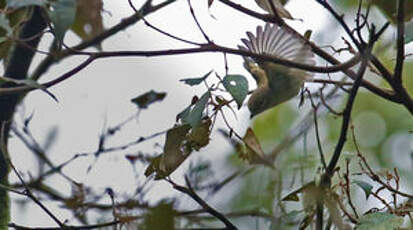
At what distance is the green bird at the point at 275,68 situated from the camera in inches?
23.7

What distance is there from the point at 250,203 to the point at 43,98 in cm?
69

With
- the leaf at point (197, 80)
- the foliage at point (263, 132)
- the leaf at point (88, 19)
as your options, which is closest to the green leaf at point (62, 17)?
the foliage at point (263, 132)

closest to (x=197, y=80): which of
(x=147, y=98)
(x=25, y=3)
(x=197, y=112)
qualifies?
(x=197, y=112)

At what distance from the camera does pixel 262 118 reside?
0.83 meters

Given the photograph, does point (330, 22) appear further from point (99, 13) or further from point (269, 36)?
point (99, 13)

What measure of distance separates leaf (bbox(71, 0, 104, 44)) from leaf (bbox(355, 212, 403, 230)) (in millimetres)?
474

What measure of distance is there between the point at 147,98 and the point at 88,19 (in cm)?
13

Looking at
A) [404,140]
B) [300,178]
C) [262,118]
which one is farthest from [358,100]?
[300,178]

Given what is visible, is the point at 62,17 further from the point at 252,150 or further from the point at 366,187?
the point at 366,187

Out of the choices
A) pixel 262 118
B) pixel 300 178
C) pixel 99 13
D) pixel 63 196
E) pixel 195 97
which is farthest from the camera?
pixel 63 196

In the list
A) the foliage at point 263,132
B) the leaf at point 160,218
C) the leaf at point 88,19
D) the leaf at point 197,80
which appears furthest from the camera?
the leaf at point 88,19

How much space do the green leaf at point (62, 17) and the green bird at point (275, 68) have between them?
14cm

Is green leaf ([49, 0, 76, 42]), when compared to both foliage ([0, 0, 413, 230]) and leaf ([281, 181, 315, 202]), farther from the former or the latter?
leaf ([281, 181, 315, 202])

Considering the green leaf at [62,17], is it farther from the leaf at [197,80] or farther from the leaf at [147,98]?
the leaf at [147,98]
